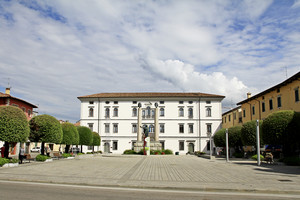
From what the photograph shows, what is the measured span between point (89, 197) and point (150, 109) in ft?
184

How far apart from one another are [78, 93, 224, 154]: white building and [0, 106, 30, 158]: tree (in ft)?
136

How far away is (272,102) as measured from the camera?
4062cm

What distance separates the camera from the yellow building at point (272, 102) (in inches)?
1331

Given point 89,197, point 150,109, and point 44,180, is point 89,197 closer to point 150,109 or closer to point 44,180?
point 44,180

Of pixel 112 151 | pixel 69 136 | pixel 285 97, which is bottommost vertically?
pixel 112 151

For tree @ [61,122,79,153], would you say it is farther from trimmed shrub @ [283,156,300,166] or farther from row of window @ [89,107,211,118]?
row of window @ [89,107,211,118]

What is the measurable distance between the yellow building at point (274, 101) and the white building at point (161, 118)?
1137cm

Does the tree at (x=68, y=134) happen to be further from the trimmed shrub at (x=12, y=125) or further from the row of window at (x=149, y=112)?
the row of window at (x=149, y=112)

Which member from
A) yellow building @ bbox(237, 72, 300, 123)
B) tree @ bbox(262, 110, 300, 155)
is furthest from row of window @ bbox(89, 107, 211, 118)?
tree @ bbox(262, 110, 300, 155)

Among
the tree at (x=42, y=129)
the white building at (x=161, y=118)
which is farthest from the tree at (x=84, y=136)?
the white building at (x=161, y=118)

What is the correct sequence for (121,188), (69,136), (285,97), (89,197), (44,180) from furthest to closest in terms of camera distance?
(285,97), (69,136), (44,180), (121,188), (89,197)

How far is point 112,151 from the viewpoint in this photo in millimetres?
62312

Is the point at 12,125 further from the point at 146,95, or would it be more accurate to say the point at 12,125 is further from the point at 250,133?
the point at 146,95

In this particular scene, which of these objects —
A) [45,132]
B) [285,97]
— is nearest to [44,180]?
[45,132]
